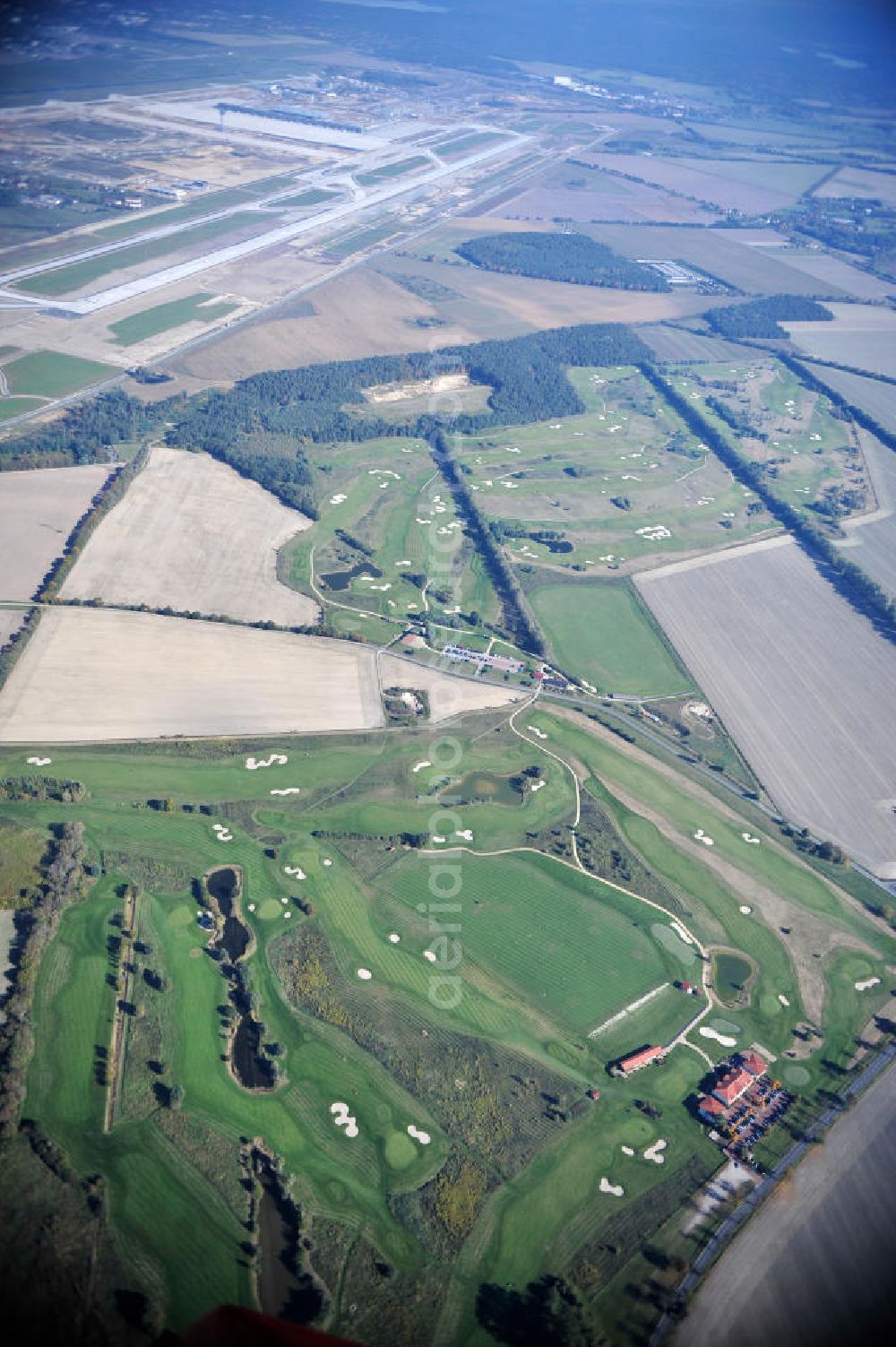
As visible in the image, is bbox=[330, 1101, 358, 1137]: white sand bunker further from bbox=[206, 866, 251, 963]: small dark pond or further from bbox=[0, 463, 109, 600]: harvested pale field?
bbox=[0, 463, 109, 600]: harvested pale field

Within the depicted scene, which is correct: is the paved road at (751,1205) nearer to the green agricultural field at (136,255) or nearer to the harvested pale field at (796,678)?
the harvested pale field at (796,678)

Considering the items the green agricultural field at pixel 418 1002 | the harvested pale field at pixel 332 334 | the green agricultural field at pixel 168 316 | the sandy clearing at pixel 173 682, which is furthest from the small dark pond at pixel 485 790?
the green agricultural field at pixel 168 316

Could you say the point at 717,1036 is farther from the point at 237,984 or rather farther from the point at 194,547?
the point at 194,547

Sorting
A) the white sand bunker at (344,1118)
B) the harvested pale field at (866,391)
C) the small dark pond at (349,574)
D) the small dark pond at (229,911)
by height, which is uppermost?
the harvested pale field at (866,391)

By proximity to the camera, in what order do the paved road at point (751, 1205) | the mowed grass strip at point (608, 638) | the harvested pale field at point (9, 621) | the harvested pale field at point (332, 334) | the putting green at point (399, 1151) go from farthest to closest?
the harvested pale field at point (332, 334) < the mowed grass strip at point (608, 638) < the harvested pale field at point (9, 621) < the putting green at point (399, 1151) < the paved road at point (751, 1205)

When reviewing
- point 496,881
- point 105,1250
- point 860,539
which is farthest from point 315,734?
point 860,539

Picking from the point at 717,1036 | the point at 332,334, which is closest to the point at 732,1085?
the point at 717,1036

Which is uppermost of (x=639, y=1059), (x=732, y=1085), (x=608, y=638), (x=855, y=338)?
(x=855, y=338)
